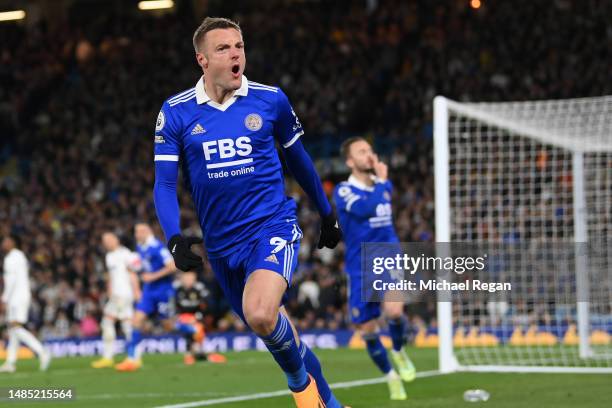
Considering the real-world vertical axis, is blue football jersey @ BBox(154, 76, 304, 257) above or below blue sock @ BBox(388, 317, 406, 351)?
above

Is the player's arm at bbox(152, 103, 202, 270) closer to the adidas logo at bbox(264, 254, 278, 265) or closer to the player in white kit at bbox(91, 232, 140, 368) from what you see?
the adidas logo at bbox(264, 254, 278, 265)

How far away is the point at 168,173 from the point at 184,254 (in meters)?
0.63

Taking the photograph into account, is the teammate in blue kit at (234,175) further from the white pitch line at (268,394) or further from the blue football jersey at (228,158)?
the white pitch line at (268,394)

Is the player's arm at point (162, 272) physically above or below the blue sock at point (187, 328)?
above

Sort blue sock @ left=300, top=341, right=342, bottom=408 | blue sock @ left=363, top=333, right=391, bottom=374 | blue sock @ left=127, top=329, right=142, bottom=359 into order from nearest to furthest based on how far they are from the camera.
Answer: blue sock @ left=300, top=341, right=342, bottom=408 → blue sock @ left=363, top=333, right=391, bottom=374 → blue sock @ left=127, top=329, right=142, bottom=359

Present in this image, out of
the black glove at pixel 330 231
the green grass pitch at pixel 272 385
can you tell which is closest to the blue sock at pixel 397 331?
the green grass pitch at pixel 272 385

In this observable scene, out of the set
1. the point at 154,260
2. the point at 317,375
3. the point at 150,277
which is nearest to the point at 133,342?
the point at 150,277

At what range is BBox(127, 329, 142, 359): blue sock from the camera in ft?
55.5

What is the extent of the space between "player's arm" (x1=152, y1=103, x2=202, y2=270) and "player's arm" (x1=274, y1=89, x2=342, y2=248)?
0.64 meters

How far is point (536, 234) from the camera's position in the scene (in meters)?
18.6

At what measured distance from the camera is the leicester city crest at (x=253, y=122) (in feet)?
22.9

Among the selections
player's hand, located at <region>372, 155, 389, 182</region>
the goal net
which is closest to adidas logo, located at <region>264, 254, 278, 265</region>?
player's hand, located at <region>372, 155, 389, 182</region>

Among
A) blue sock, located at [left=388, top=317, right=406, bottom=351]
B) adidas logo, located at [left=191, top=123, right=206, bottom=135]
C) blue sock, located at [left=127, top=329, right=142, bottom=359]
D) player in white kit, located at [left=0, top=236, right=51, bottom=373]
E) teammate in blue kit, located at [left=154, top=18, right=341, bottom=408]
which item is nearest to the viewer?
teammate in blue kit, located at [left=154, top=18, right=341, bottom=408]

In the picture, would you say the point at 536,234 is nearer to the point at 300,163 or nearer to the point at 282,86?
the point at 300,163
